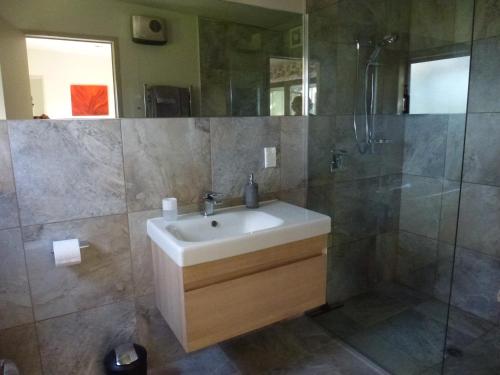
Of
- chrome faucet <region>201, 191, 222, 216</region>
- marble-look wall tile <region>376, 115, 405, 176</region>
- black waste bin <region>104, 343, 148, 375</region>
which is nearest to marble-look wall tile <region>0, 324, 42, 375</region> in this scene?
black waste bin <region>104, 343, 148, 375</region>

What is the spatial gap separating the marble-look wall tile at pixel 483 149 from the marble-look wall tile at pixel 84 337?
216cm

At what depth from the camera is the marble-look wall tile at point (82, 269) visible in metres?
1.53

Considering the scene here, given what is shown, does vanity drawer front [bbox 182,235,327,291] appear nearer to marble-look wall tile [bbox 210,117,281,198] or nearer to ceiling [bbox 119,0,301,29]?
marble-look wall tile [bbox 210,117,281,198]

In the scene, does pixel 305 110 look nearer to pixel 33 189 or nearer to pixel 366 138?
pixel 366 138

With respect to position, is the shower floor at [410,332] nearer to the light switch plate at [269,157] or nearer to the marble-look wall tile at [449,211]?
the marble-look wall tile at [449,211]

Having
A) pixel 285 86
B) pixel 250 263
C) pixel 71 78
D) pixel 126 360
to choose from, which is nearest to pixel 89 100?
pixel 71 78

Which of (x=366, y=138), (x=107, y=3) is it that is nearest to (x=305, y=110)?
(x=366, y=138)

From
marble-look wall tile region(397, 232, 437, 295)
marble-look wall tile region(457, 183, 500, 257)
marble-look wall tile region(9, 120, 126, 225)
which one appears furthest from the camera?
marble-look wall tile region(397, 232, 437, 295)

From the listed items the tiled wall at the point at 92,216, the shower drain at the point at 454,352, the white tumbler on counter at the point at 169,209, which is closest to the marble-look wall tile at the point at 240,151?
the tiled wall at the point at 92,216

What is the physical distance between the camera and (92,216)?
1607 mm

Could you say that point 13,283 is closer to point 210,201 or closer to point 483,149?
point 210,201

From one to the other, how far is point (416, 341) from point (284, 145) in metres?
1.39

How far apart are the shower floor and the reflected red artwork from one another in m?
1.85

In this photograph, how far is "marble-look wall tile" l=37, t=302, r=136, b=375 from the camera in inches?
63.2
